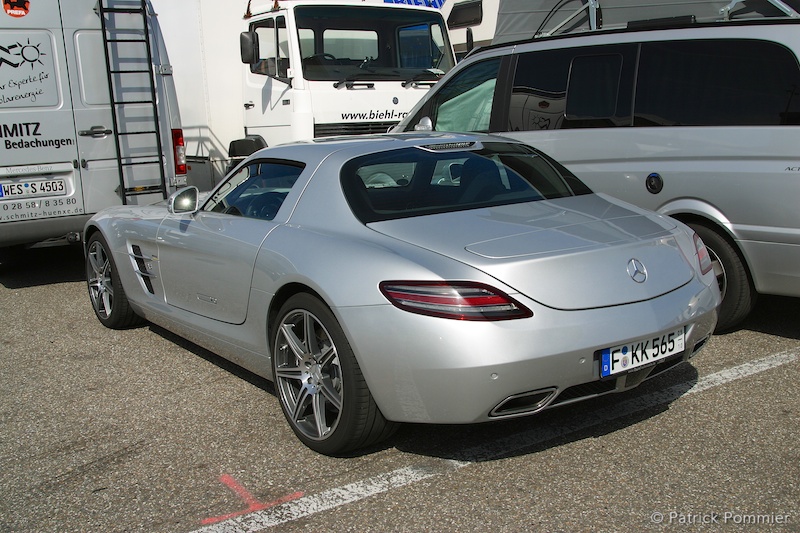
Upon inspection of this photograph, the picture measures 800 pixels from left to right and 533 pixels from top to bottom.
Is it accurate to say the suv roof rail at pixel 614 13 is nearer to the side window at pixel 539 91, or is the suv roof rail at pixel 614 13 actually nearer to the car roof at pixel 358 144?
the side window at pixel 539 91

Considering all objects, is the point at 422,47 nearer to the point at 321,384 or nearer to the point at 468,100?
the point at 468,100

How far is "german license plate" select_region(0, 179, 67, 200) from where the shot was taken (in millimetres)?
7461

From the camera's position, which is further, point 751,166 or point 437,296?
point 751,166

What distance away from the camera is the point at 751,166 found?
493 cm

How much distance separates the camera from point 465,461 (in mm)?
3596

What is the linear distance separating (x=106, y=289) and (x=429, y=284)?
367 cm

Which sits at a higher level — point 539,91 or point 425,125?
point 539,91

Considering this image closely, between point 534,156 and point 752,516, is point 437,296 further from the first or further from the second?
point 534,156

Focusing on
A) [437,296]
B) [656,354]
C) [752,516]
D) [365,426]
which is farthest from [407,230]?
[752,516]

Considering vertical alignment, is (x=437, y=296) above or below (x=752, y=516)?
above

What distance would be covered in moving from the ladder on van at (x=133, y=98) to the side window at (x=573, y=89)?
3870mm

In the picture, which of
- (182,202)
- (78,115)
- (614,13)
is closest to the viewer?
(182,202)

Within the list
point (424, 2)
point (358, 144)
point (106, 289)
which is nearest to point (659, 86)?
point (358, 144)

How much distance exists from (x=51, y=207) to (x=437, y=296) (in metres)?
5.68
